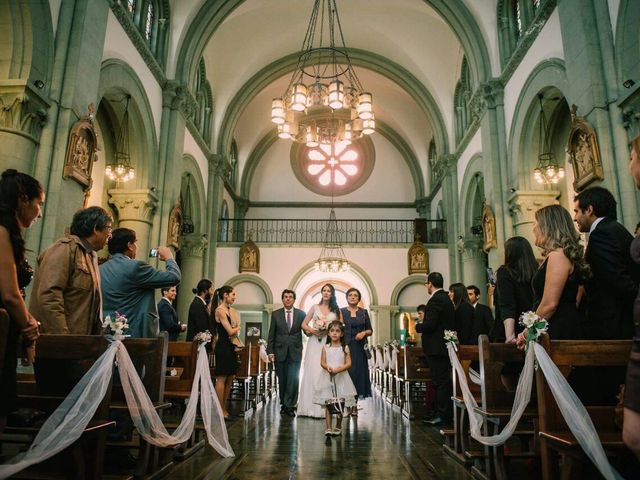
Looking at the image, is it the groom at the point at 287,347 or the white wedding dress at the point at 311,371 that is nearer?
the white wedding dress at the point at 311,371

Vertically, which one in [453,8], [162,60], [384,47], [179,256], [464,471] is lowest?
[464,471]

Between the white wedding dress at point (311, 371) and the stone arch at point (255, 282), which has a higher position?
the stone arch at point (255, 282)

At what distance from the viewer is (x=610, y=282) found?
2.47 m

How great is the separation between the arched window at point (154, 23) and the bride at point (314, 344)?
265 inches

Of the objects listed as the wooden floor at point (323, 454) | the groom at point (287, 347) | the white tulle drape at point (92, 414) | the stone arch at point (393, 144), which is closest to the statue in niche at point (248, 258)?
the stone arch at point (393, 144)

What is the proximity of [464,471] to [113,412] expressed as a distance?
8.28 feet

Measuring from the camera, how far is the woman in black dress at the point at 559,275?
8.78ft

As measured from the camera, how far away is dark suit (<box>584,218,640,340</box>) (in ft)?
8.07

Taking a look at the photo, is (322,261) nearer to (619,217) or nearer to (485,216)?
(485,216)

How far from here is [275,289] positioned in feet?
51.8

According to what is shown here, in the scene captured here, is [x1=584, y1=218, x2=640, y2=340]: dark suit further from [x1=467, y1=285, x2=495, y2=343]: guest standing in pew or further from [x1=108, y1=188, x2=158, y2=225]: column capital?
[x1=108, y1=188, x2=158, y2=225]: column capital

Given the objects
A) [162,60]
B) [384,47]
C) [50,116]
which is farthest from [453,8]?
[50,116]

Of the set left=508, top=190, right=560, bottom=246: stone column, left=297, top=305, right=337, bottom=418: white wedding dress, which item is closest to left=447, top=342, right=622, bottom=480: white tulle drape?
left=297, top=305, right=337, bottom=418: white wedding dress

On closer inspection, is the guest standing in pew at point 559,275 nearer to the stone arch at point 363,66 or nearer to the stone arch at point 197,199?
the stone arch at point 197,199
